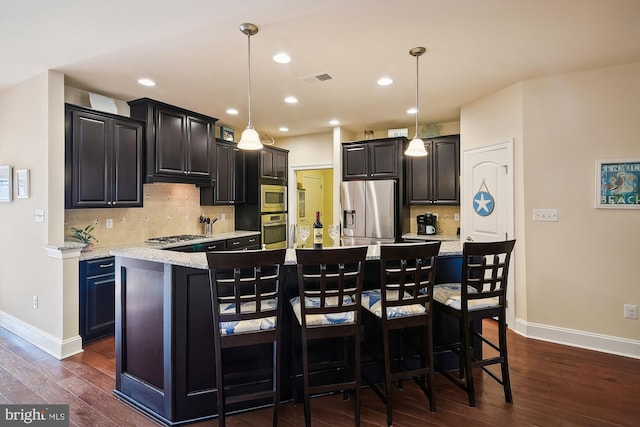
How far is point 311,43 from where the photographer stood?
2.65m

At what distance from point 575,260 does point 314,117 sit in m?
3.68

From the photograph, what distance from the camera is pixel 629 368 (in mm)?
2799

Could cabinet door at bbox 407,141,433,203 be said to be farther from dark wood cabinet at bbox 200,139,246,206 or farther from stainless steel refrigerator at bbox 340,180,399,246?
dark wood cabinet at bbox 200,139,246,206

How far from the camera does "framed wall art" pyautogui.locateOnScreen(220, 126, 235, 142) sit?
5.25 metres

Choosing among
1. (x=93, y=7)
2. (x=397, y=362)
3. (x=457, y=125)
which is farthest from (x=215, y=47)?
(x=457, y=125)

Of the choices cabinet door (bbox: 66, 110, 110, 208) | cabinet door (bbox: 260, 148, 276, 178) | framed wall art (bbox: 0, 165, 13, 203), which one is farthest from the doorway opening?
framed wall art (bbox: 0, 165, 13, 203)

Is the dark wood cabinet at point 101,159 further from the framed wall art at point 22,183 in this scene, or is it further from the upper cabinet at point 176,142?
the framed wall art at point 22,183

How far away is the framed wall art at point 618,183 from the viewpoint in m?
3.03

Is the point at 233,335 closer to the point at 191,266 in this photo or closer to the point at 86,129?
the point at 191,266

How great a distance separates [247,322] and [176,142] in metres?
3.19

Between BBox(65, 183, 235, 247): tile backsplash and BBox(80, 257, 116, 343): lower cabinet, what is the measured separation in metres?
0.61

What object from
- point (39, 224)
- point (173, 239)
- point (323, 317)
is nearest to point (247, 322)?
point (323, 317)

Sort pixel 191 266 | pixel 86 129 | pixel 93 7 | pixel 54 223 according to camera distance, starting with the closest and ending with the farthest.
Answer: pixel 191 266, pixel 93 7, pixel 54 223, pixel 86 129

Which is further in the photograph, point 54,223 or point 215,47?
point 54,223
